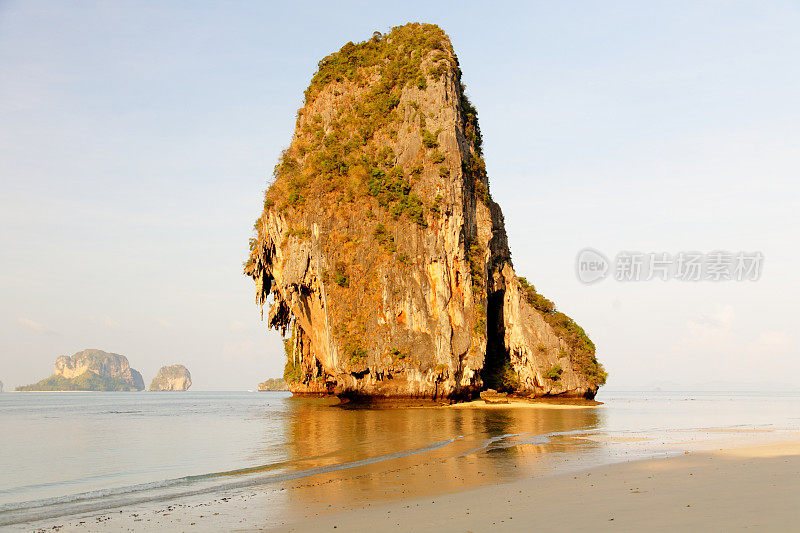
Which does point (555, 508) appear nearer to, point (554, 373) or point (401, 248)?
point (401, 248)

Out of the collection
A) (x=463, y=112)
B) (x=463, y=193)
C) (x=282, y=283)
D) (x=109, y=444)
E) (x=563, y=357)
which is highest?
(x=463, y=112)

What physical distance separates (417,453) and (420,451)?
1.76 ft

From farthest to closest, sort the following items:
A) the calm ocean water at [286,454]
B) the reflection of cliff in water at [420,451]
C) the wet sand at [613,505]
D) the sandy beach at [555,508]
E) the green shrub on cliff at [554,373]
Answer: the green shrub on cliff at [554,373] < the calm ocean water at [286,454] < the reflection of cliff in water at [420,451] < the sandy beach at [555,508] < the wet sand at [613,505]

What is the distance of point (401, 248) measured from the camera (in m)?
48.0

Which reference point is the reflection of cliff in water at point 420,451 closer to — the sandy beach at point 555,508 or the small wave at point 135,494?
the small wave at point 135,494

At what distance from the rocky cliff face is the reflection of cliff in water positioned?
46.3 feet

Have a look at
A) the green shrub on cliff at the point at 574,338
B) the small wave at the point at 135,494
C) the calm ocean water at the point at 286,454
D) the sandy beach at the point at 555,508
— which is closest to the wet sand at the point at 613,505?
the sandy beach at the point at 555,508

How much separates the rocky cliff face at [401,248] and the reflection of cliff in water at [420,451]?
14.1 metres

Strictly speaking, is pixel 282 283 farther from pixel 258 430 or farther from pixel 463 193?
pixel 258 430

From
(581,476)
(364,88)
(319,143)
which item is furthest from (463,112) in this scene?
(581,476)

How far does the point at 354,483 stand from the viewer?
1309cm

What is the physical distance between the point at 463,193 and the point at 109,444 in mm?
33412

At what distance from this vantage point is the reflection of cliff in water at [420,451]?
1251cm

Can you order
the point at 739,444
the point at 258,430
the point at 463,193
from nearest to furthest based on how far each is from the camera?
the point at 739,444 → the point at 258,430 → the point at 463,193
